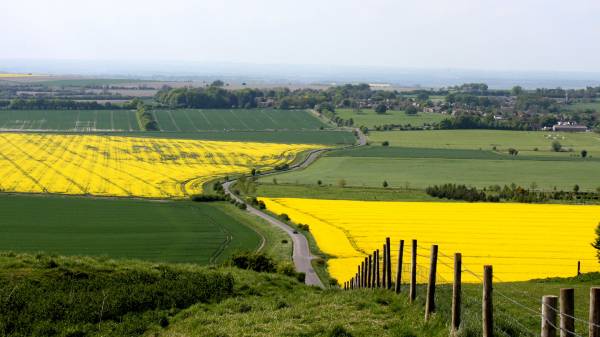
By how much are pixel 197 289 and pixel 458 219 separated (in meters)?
35.3

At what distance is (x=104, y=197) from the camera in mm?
63781

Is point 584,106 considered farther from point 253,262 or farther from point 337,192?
point 253,262

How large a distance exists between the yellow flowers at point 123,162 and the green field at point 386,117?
37.9 meters

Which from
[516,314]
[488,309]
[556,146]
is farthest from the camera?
[556,146]

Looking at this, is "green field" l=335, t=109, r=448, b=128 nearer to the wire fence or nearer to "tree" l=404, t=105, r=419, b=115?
"tree" l=404, t=105, r=419, b=115

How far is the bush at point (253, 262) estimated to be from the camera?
1069 inches

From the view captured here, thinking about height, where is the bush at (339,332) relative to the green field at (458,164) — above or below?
above

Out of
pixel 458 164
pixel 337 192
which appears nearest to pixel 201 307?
pixel 337 192

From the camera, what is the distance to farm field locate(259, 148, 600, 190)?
259ft

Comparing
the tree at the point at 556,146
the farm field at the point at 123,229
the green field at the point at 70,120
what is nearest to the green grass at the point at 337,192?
the farm field at the point at 123,229

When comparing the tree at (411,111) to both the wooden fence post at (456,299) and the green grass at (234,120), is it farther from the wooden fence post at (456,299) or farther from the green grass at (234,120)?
the wooden fence post at (456,299)

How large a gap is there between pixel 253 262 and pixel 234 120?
388ft

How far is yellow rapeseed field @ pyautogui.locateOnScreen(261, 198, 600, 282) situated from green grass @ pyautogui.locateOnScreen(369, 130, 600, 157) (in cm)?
5122

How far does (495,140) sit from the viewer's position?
401 ft
